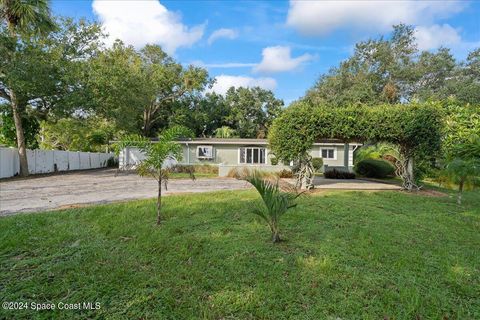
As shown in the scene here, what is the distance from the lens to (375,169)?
17.8 meters

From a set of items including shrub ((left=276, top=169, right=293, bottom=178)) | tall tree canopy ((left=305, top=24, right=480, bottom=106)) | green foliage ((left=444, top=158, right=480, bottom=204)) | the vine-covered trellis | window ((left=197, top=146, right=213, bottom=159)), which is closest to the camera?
green foliage ((left=444, top=158, right=480, bottom=204))

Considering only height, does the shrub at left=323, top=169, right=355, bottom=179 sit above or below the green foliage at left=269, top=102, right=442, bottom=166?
below

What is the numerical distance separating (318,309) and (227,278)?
121 centimetres

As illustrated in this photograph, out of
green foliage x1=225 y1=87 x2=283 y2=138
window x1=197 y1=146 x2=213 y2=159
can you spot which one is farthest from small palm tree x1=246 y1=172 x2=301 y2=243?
green foliage x1=225 y1=87 x2=283 y2=138

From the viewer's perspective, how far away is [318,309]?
128 inches

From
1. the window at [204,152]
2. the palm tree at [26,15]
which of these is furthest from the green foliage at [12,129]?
the window at [204,152]

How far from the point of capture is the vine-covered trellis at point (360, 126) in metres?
10.7

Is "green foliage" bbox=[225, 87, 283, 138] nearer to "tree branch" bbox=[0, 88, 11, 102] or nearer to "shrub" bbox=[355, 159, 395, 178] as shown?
"shrub" bbox=[355, 159, 395, 178]

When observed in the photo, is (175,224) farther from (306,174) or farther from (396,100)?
(396,100)

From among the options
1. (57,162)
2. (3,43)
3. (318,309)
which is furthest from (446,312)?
(57,162)

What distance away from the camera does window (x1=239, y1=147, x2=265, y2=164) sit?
23.4 meters

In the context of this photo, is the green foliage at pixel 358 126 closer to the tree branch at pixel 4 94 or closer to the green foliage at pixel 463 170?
the green foliage at pixel 463 170

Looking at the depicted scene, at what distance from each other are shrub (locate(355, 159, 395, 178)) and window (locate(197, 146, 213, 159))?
11266mm

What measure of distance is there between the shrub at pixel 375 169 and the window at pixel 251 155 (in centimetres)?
783
